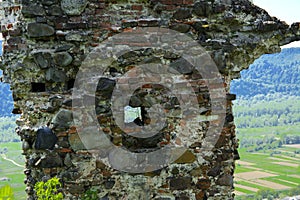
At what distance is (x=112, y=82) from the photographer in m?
3.90

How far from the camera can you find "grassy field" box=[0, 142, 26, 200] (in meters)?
36.8

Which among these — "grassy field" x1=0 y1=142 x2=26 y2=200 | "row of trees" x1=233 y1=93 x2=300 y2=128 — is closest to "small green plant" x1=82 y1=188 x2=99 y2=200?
"grassy field" x1=0 y1=142 x2=26 y2=200

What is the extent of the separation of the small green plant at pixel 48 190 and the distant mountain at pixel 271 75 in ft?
358

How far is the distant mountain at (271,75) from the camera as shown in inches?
4626

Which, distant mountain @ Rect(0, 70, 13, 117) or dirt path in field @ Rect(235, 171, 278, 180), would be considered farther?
dirt path in field @ Rect(235, 171, 278, 180)

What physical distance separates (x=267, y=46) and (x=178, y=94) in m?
1.11

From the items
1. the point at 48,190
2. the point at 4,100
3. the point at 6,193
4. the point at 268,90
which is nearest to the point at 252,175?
the point at 4,100

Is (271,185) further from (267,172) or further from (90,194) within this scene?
(90,194)

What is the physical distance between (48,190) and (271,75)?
127 m

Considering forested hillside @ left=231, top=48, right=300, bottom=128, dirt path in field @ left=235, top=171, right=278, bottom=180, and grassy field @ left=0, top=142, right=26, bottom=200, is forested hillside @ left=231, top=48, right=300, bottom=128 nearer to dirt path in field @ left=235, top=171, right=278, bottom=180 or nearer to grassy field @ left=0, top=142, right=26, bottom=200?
dirt path in field @ left=235, top=171, right=278, bottom=180

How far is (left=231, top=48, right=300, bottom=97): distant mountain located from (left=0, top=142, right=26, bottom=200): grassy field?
65.8 m

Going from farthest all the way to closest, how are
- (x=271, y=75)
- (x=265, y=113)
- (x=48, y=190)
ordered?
(x=271, y=75), (x=265, y=113), (x=48, y=190)

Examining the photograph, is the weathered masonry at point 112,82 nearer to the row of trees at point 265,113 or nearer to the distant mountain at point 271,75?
the row of trees at point 265,113

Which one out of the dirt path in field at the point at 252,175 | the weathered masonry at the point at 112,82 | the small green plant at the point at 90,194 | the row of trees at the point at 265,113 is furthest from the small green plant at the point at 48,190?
the row of trees at the point at 265,113
